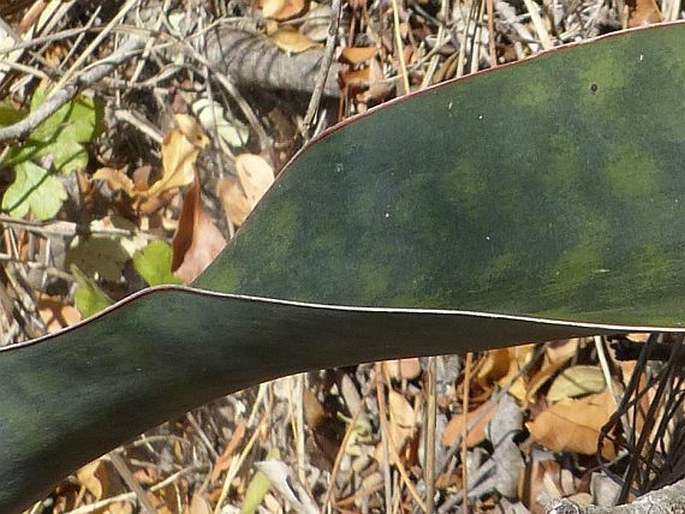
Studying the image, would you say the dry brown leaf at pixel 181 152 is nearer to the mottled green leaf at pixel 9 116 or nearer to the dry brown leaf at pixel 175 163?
the dry brown leaf at pixel 175 163

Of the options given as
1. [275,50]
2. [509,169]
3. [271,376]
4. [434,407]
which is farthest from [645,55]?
[275,50]

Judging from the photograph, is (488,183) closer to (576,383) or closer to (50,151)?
(576,383)

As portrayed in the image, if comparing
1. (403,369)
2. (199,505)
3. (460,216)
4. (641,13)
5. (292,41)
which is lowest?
(199,505)

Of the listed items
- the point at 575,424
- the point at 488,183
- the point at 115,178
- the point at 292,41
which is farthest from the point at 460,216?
the point at 115,178

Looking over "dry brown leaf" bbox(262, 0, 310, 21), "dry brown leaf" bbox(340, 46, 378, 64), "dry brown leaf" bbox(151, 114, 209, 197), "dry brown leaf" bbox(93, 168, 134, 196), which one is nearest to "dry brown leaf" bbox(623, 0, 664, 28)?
"dry brown leaf" bbox(340, 46, 378, 64)

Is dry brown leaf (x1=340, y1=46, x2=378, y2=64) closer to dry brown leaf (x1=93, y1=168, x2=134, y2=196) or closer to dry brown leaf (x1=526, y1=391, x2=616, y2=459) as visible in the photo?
dry brown leaf (x1=93, y1=168, x2=134, y2=196)

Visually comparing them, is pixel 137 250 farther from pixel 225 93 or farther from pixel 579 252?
pixel 579 252
